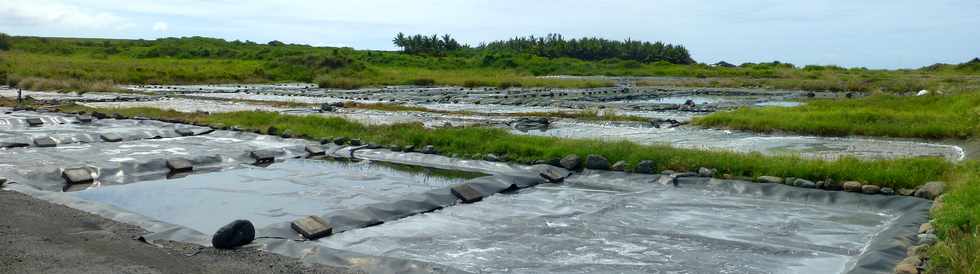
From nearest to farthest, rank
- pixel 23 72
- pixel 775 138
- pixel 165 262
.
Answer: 1. pixel 165 262
2. pixel 775 138
3. pixel 23 72

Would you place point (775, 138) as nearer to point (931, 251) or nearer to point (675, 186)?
point (675, 186)

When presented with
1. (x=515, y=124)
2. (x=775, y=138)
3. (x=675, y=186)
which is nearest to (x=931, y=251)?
(x=675, y=186)

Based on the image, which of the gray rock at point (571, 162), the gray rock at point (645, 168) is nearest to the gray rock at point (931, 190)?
the gray rock at point (645, 168)

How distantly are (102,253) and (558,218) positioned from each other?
402 centimetres

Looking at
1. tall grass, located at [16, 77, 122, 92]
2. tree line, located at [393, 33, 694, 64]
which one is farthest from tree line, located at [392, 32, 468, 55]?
tall grass, located at [16, 77, 122, 92]

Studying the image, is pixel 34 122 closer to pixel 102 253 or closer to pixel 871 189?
pixel 102 253

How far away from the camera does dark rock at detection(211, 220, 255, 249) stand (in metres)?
6.09

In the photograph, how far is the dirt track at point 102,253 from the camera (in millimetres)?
5547

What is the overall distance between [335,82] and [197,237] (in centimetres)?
3474

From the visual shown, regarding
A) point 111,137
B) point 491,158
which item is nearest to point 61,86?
point 111,137

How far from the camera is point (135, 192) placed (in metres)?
9.41

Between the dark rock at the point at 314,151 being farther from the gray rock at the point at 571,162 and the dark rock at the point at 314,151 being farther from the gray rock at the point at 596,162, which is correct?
the gray rock at the point at 596,162

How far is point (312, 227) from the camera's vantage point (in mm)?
6926

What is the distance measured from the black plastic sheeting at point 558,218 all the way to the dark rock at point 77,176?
110mm
